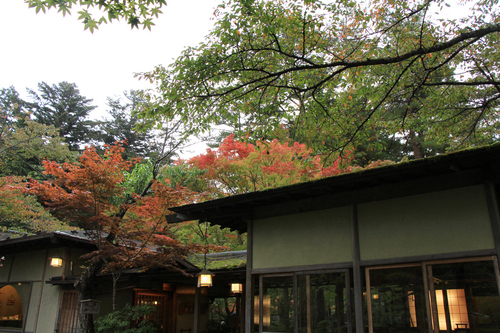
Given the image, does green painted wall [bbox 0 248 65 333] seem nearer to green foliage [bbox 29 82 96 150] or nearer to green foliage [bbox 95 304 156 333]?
green foliage [bbox 95 304 156 333]

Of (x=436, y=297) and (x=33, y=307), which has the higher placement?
(x=436, y=297)

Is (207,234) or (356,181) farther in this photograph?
(207,234)

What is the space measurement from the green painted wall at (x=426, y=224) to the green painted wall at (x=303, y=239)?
1.37ft

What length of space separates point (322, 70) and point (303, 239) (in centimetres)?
371

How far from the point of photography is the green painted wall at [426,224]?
5.43 meters

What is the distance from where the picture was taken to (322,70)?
7.64 metres

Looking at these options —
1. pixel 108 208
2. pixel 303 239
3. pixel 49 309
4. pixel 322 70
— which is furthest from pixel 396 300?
pixel 49 309

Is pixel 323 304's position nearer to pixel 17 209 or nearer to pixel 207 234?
pixel 207 234

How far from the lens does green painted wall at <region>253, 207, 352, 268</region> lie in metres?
6.82

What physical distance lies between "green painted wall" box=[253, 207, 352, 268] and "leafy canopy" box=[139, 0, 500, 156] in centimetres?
212

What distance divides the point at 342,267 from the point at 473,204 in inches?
97.8

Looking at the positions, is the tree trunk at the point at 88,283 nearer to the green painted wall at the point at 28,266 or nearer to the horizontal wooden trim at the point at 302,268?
the green painted wall at the point at 28,266

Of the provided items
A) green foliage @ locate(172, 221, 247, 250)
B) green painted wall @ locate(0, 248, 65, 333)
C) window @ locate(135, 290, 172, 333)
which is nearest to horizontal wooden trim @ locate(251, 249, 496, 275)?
window @ locate(135, 290, 172, 333)

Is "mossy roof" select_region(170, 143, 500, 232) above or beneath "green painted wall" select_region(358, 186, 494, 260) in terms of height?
above
